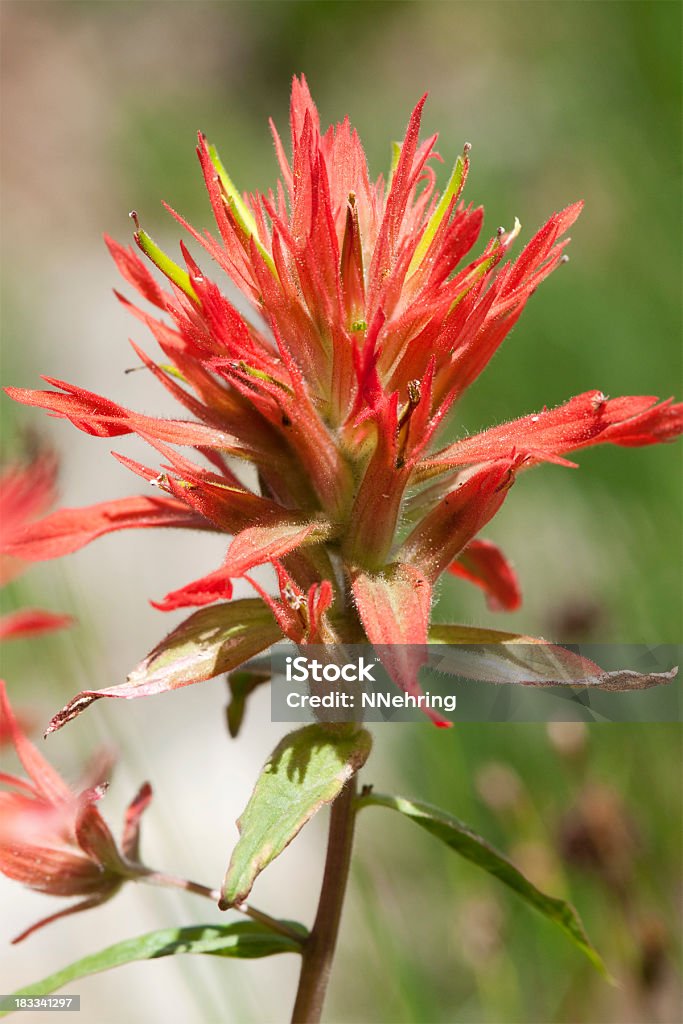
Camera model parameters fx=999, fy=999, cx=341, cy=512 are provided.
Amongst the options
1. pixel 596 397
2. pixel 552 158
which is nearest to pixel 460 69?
pixel 552 158

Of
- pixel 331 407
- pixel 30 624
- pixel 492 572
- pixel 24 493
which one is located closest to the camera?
pixel 331 407

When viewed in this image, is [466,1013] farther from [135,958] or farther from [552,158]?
[552,158]

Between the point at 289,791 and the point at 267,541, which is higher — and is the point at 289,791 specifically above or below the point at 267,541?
below

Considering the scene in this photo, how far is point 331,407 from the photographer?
783 mm

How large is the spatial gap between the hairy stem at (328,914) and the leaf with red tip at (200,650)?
0.46ft

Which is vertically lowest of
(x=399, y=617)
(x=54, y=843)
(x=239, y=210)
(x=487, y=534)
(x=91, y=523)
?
(x=487, y=534)

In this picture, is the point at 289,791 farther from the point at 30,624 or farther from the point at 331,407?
the point at 30,624

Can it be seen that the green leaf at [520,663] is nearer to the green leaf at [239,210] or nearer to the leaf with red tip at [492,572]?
the leaf with red tip at [492,572]

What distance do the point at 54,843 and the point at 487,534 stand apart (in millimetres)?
2044

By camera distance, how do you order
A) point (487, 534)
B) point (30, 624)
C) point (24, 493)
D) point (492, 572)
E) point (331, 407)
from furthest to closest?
point (487, 534)
point (24, 493)
point (30, 624)
point (492, 572)
point (331, 407)

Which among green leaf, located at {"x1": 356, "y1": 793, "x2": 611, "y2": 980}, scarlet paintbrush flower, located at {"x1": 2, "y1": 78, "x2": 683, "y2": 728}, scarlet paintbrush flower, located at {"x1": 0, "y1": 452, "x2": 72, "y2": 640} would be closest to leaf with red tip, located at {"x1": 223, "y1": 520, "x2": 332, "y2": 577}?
scarlet paintbrush flower, located at {"x1": 2, "y1": 78, "x2": 683, "y2": 728}

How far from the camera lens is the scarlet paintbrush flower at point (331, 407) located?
70 centimetres

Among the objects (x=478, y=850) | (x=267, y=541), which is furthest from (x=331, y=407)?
(x=478, y=850)

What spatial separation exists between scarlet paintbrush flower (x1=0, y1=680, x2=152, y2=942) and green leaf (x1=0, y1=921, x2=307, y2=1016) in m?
0.04
